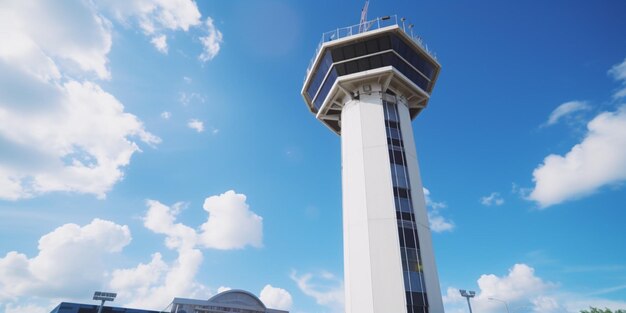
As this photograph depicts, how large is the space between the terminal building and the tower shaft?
39.9 meters

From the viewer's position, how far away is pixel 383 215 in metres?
36.6

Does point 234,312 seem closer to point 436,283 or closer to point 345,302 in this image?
point 345,302

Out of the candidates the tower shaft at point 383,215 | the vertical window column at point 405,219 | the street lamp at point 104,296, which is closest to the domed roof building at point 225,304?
the street lamp at point 104,296

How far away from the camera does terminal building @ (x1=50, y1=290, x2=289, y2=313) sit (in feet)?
179

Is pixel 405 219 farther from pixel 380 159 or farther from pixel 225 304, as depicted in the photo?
pixel 225 304

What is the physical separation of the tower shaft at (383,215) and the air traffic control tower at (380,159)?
0.10m

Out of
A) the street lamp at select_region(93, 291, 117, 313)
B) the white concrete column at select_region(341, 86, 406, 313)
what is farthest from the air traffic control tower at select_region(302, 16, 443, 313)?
the street lamp at select_region(93, 291, 117, 313)

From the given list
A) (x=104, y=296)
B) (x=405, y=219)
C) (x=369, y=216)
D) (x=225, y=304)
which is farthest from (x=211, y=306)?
(x=405, y=219)

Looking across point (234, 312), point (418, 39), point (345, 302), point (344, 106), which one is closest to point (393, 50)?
point (418, 39)

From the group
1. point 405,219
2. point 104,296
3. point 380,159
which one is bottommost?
point 104,296

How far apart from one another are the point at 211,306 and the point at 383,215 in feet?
150

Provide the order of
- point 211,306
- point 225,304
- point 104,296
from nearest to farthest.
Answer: point 104,296 < point 211,306 < point 225,304

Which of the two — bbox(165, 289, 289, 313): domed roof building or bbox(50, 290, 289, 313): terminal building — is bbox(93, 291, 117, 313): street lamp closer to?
bbox(50, 290, 289, 313): terminal building

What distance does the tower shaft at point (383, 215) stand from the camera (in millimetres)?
32938
